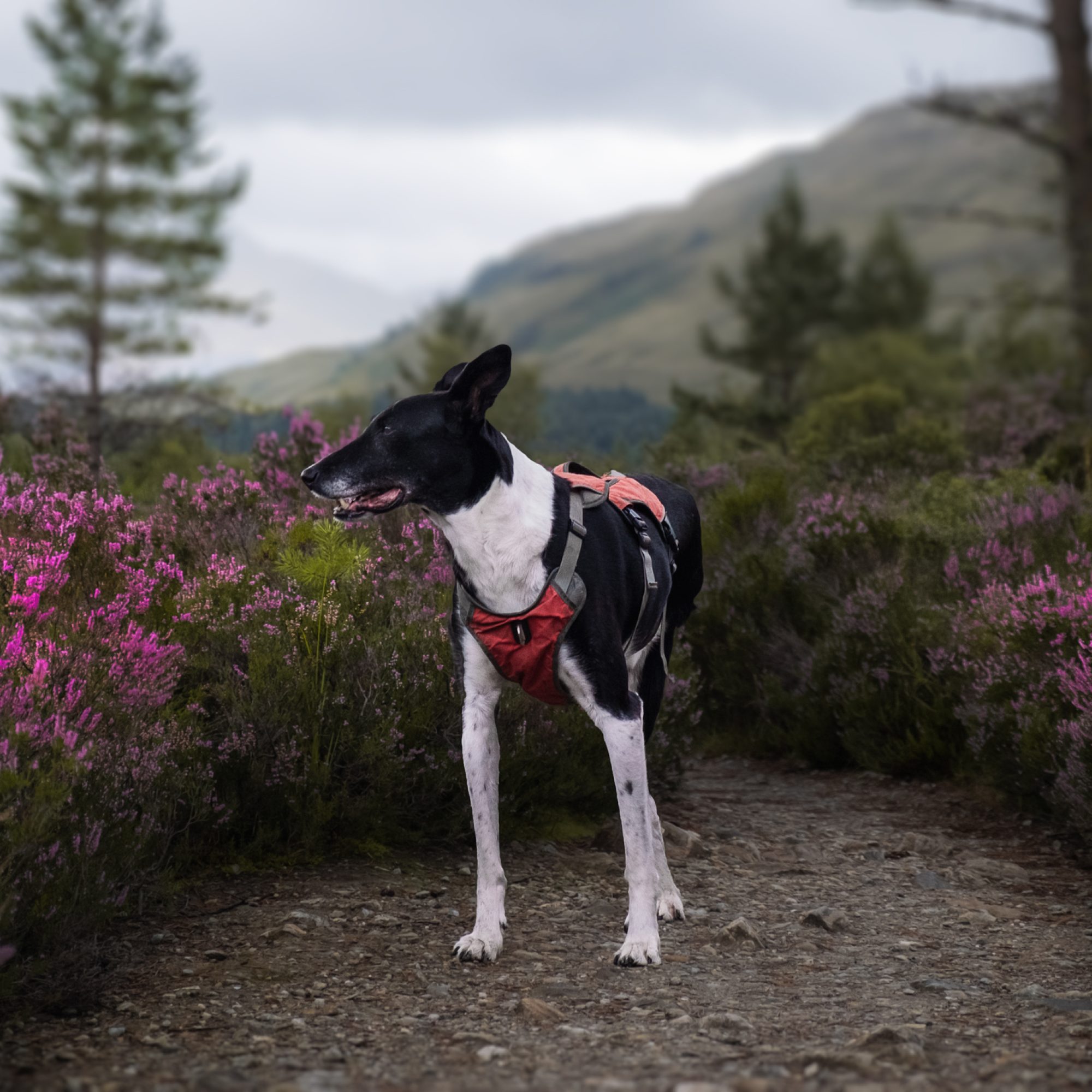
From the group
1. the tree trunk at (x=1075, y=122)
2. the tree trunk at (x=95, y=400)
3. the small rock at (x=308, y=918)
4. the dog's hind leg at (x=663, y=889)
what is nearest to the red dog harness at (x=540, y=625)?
the dog's hind leg at (x=663, y=889)

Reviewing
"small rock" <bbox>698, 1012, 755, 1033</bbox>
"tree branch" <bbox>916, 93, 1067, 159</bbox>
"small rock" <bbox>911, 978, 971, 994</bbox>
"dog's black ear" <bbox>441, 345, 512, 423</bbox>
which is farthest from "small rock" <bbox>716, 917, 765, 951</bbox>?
"tree branch" <bbox>916, 93, 1067, 159</bbox>

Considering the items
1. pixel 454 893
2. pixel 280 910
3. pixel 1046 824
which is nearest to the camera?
pixel 280 910

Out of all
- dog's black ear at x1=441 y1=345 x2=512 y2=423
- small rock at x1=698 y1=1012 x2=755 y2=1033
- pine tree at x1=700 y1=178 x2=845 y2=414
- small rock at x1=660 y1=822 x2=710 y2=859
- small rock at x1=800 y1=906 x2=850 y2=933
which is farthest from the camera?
→ pine tree at x1=700 y1=178 x2=845 y2=414

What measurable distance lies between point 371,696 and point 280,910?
3.28 feet

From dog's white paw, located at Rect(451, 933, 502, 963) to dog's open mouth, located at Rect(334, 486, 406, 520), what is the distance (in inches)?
63.5

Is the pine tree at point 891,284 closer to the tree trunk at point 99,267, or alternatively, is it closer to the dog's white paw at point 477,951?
the tree trunk at point 99,267

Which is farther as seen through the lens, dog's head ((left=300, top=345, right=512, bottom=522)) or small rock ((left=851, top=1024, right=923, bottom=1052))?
dog's head ((left=300, top=345, right=512, bottom=522))

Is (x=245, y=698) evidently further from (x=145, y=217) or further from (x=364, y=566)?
(x=145, y=217)

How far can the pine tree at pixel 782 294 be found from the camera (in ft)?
152

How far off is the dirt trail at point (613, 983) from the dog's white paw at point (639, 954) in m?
0.05

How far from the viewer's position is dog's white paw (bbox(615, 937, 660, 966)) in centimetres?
461

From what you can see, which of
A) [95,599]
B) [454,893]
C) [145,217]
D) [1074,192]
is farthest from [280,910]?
[145,217]

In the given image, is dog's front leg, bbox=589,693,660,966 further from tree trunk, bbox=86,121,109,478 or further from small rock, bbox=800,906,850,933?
tree trunk, bbox=86,121,109,478

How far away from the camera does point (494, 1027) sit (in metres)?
4.05
